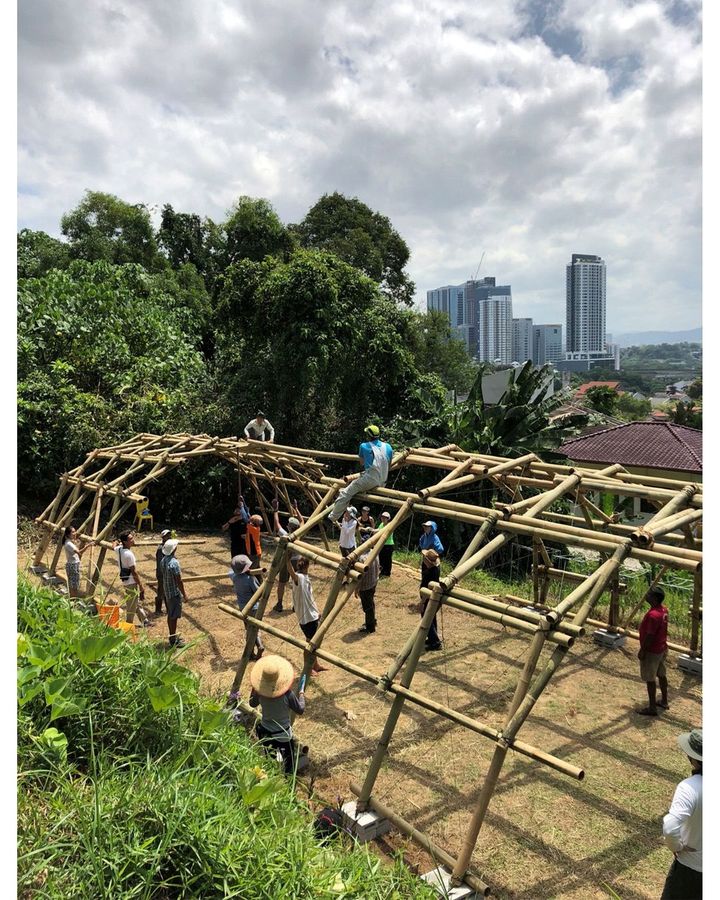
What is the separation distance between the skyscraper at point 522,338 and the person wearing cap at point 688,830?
132 m

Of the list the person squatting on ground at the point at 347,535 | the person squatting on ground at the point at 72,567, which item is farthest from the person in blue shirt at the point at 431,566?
the person squatting on ground at the point at 72,567

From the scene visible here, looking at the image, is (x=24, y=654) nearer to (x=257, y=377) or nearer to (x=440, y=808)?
(x=440, y=808)

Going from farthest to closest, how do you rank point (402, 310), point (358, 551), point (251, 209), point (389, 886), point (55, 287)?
point (251, 209)
point (402, 310)
point (55, 287)
point (358, 551)
point (389, 886)

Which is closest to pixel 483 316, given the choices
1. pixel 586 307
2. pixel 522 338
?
pixel 522 338

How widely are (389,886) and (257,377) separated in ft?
48.0

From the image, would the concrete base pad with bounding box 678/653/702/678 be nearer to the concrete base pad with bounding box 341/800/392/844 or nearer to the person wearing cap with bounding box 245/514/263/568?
the concrete base pad with bounding box 341/800/392/844

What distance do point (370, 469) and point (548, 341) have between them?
17596 centimetres

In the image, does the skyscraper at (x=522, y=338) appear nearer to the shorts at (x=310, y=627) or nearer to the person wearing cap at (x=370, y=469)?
the person wearing cap at (x=370, y=469)

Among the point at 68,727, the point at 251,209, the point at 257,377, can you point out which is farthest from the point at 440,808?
the point at 251,209

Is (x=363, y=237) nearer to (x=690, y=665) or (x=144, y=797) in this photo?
(x=690, y=665)

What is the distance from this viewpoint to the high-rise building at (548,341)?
6412 inches

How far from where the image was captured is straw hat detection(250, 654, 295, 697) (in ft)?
17.8

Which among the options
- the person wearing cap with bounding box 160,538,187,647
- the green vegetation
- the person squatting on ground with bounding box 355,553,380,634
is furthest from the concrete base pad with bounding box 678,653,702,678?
the person wearing cap with bounding box 160,538,187,647

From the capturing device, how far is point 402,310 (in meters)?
20.0
